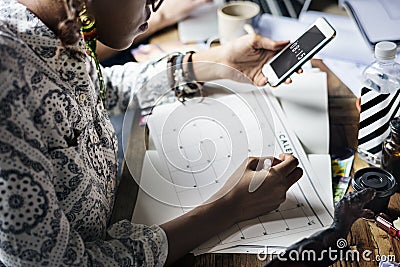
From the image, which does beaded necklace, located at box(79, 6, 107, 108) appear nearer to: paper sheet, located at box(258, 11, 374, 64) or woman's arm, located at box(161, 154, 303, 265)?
woman's arm, located at box(161, 154, 303, 265)

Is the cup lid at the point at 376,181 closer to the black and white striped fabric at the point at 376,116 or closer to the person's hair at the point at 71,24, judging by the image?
the black and white striped fabric at the point at 376,116

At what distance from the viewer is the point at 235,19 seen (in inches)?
47.0

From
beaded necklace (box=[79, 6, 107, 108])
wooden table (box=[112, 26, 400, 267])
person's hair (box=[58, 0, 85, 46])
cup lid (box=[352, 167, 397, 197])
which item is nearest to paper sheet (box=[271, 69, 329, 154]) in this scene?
wooden table (box=[112, 26, 400, 267])

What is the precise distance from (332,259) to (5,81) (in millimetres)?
424

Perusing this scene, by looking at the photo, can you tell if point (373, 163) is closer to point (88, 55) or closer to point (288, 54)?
point (288, 54)

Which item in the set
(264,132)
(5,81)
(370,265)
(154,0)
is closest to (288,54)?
(264,132)

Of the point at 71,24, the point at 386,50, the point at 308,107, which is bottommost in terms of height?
the point at 308,107

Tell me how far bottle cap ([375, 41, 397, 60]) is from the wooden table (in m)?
0.13

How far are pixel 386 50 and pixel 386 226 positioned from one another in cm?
26

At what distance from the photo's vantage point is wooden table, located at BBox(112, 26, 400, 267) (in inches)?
29.6

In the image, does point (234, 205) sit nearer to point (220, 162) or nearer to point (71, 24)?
point (220, 162)

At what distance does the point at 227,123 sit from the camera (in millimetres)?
931

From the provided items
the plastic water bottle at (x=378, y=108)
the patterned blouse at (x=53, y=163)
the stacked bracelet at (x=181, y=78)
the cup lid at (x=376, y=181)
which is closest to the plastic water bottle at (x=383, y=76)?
the plastic water bottle at (x=378, y=108)

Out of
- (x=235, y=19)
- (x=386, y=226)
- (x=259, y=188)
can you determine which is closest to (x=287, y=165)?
(x=259, y=188)
